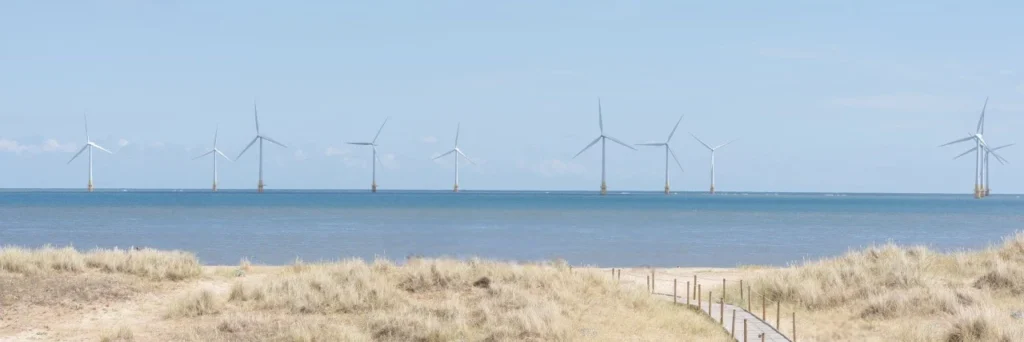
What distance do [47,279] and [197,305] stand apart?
18.4 feet

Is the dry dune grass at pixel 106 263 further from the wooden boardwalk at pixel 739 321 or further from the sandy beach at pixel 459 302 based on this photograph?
the wooden boardwalk at pixel 739 321

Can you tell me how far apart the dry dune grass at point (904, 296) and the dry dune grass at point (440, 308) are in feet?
12.6

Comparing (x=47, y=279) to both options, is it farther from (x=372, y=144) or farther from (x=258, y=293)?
(x=372, y=144)

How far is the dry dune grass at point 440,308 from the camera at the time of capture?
20.2 meters

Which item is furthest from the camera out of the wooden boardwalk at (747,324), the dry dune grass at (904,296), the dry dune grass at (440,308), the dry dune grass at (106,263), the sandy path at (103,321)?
the dry dune grass at (106,263)

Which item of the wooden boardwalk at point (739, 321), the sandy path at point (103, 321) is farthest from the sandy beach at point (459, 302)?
the wooden boardwalk at point (739, 321)

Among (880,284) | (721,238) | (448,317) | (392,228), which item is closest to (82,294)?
(448,317)

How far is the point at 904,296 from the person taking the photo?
24.1 m

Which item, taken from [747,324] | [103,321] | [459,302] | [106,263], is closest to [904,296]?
[747,324]

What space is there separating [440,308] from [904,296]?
36.3 feet

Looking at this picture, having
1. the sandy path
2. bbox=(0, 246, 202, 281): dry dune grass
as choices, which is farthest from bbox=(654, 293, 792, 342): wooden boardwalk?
bbox=(0, 246, 202, 281): dry dune grass

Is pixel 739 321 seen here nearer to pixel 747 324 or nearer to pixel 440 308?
pixel 747 324

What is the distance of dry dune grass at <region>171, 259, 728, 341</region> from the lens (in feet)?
66.2

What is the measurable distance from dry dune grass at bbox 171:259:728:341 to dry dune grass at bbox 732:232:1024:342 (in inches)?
151
